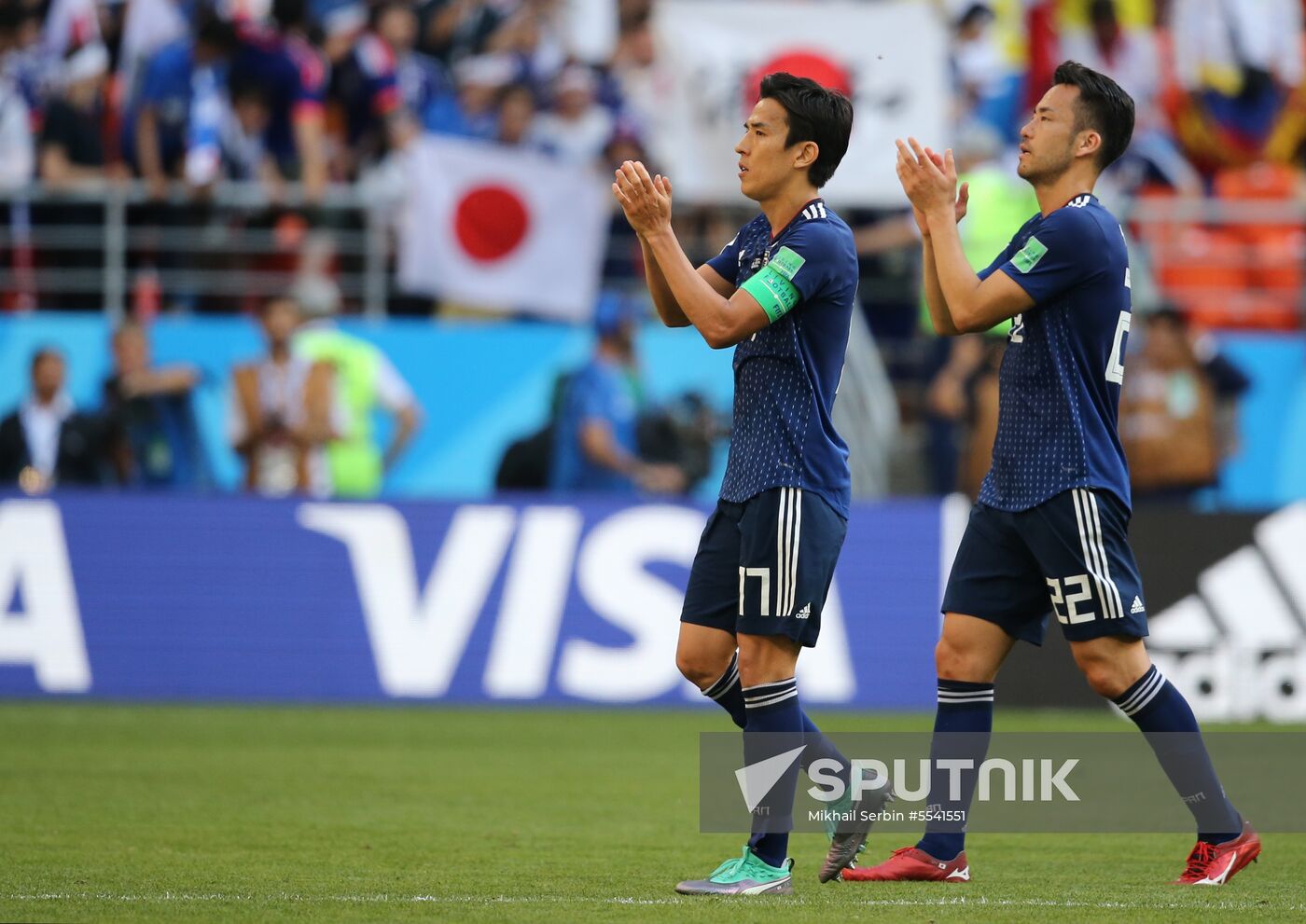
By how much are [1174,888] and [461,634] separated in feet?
24.0

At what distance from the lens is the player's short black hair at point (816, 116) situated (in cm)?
607

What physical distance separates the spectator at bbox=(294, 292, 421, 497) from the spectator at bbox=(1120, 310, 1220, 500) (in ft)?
17.4

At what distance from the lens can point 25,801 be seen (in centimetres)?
816

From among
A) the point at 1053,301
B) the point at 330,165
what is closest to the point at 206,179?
the point at 330,165

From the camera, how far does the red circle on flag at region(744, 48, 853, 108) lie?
15.6 meters

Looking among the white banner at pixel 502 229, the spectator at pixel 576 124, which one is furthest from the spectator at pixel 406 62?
the spectator at pixel 576 124

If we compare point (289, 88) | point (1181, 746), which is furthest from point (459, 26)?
point (1181, 746)

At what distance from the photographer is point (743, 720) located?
20.6 feet

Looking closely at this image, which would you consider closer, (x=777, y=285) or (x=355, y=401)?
(x=777, y=285)

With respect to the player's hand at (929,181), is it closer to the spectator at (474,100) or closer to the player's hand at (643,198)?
the player's hand at (643,198)

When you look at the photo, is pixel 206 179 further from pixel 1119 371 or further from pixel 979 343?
pixel 1119 371

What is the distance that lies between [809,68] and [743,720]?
10.2 meters

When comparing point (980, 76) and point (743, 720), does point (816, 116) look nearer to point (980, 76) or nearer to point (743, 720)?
point (743, 720)

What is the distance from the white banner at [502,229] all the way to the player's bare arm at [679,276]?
31.7 ft
